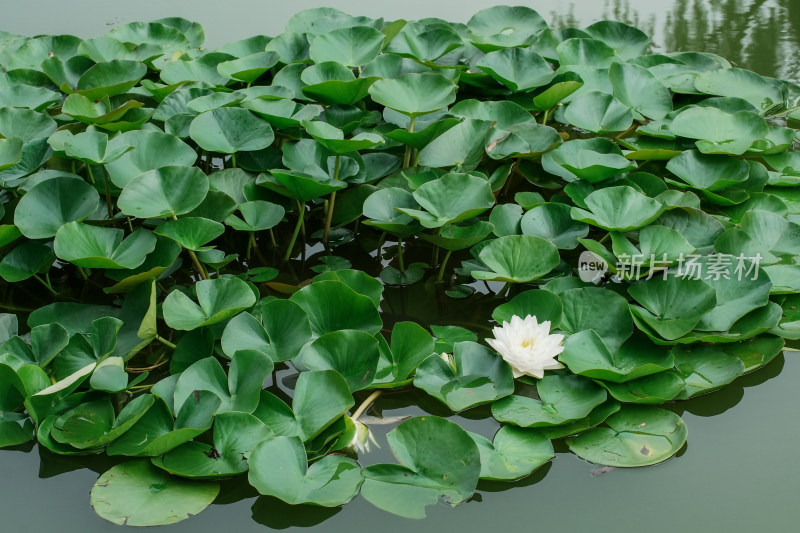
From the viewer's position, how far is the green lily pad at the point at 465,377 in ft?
4.18

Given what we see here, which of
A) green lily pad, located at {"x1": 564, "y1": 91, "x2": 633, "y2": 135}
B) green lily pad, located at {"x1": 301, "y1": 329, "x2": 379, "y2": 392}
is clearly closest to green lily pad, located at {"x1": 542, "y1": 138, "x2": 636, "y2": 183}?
green lily pad, located at {"x1": 564, "y1": 91, "x2": 633, "y2": 135}

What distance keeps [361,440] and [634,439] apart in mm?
459

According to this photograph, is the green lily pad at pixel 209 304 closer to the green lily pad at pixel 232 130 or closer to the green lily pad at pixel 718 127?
the green lily pad at pixel 232 130

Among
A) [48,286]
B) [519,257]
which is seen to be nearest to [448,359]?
[519,257]

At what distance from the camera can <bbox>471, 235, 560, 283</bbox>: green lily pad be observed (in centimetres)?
147

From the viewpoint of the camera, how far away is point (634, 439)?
1224mm

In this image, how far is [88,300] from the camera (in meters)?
1.60

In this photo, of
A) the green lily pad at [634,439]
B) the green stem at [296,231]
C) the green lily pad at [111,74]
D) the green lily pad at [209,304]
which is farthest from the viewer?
the green lily pad at [111,74]

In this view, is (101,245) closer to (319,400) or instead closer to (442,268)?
(319,400)

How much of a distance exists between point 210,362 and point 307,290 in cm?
23

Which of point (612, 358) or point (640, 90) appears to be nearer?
point (612, 358)

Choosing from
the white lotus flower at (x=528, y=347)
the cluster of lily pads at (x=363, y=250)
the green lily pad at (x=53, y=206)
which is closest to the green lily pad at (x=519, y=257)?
the cluster of lily pads at (x=363, y=250)

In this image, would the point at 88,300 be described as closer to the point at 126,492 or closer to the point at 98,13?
the point at 126,492

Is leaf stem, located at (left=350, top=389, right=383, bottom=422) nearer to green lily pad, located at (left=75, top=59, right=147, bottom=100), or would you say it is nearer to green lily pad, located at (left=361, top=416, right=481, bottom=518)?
green lily pad, located at (left=361, top=416, right=481, bottom=518)
